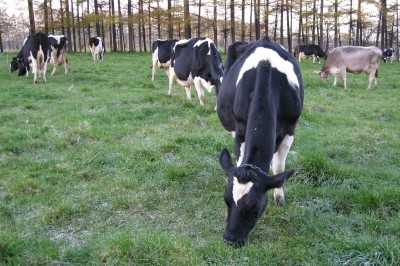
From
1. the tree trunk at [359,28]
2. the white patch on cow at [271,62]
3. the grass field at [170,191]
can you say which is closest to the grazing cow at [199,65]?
the grass field at [170,191]

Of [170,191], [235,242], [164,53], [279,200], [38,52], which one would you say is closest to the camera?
[235,242]

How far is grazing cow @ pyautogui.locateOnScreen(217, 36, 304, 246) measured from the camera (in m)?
3.12

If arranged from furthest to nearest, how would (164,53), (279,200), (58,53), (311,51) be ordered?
(311,51)
(58,53)
(164,53)
(279,200)

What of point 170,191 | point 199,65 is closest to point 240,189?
point 170,191

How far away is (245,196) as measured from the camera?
306 centimetres

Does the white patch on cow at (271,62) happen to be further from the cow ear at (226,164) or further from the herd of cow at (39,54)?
the herd of cow at (39,54)

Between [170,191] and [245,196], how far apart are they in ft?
6.07

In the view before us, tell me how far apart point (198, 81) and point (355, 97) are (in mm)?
5634

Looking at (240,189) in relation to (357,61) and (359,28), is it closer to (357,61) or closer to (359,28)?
(357,61)

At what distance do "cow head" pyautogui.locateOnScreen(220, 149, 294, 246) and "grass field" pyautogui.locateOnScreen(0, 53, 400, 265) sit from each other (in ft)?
0.63

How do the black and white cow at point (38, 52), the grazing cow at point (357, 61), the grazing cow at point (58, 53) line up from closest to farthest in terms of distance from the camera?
the black and white cow at point (38, 52) → the grazing cow at point (357, 61) → the grazing cow at point (58, 53)

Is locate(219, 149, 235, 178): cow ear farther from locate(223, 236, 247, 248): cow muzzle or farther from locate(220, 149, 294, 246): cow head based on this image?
locate(223, 236, 247, 248): cow muzzle

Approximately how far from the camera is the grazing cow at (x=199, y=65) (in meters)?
9.21

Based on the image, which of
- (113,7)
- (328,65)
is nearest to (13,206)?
(328,65)
